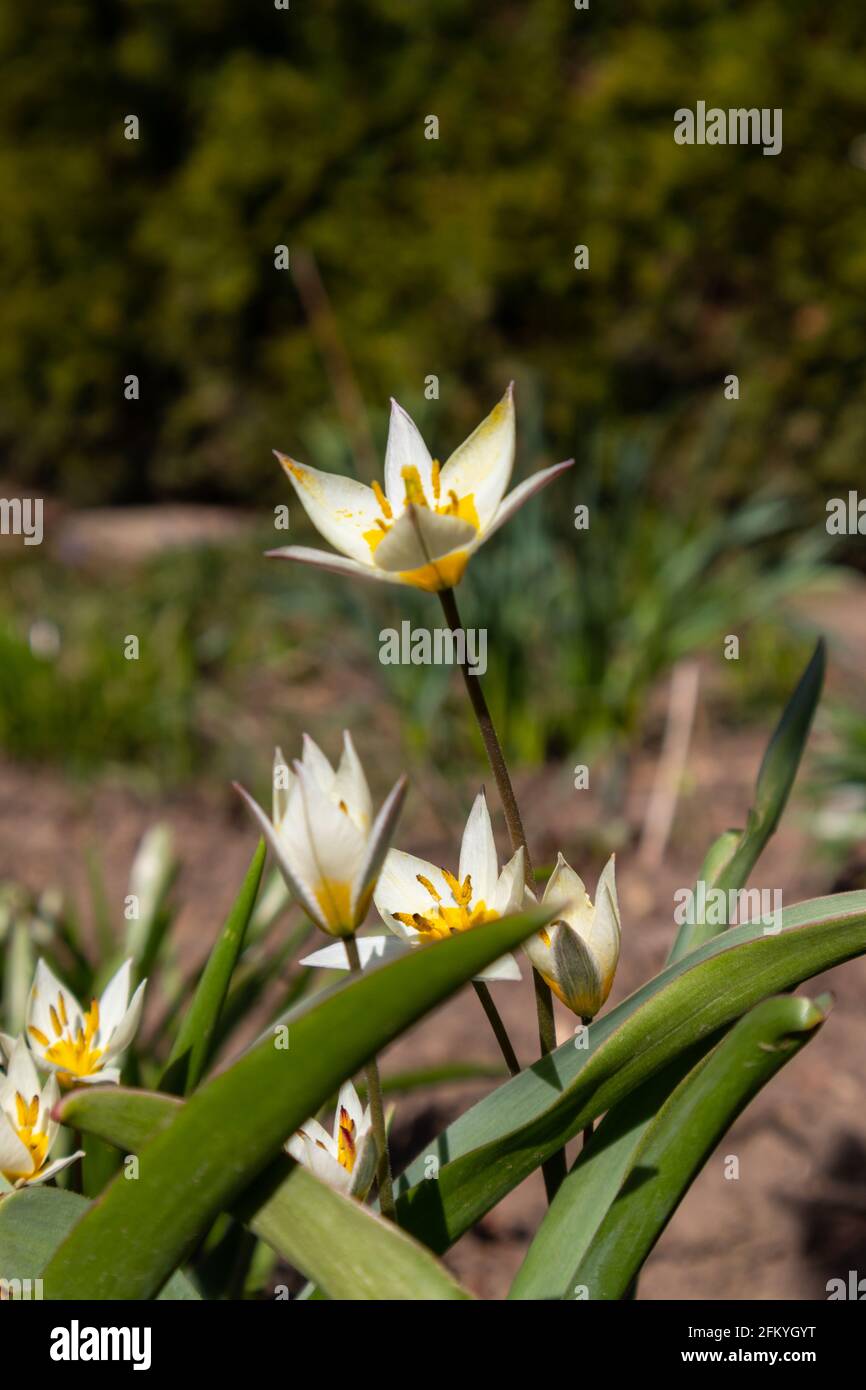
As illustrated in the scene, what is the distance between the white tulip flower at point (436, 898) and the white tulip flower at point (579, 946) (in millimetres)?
26

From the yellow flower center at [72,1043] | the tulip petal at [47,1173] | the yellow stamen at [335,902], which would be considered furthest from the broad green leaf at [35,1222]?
the yellow stamen at [335,902]

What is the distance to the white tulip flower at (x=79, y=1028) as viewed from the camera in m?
0.90

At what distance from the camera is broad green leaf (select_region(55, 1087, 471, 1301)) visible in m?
0.67

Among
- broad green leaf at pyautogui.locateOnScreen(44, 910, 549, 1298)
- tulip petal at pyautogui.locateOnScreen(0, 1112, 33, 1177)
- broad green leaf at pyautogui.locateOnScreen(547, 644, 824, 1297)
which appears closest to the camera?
broad green leaf at pyautogui.locateOnScreen(44, 910, 549, 1298)

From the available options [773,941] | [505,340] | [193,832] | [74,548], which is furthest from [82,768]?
[773,941]

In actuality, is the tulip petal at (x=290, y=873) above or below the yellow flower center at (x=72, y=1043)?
above

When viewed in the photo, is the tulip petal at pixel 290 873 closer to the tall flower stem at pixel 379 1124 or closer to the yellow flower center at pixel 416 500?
the tall flower stem at pixel 379 1124

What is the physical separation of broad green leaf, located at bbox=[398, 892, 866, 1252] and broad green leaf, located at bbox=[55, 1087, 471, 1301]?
0.35 ft

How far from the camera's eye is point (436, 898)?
0.84 meters

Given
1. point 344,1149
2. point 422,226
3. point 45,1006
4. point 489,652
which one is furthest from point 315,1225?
point 422,226

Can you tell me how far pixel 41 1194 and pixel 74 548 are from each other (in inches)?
153

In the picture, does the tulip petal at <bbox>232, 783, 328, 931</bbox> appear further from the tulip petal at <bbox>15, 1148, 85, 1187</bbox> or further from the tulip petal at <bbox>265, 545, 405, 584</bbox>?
the tulip petal at <bbox>15, 1148, 85, 1187</bbox>

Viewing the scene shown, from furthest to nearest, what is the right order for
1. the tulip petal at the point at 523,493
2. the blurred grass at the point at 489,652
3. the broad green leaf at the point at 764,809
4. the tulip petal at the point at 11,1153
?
the blurred grass at the point at 489,652
the broad green leaf at the point at 764,809
the tulip petal at the point at 11,1153
the tulip petal at the point at 523,493

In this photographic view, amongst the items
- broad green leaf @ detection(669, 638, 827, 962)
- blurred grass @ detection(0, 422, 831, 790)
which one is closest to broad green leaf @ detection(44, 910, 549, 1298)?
broad green leaf @ detection(669, 638, 827, 962)
